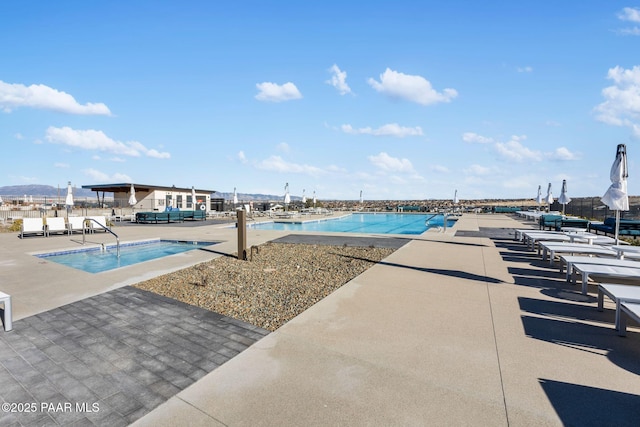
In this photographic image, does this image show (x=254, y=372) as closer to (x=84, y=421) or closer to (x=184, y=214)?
(x=84, y=421)

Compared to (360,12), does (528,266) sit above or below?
below

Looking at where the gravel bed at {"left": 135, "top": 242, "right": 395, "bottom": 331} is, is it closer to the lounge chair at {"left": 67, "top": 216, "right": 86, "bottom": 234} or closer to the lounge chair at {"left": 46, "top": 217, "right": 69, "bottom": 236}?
the lounge chair at {"left": 67, "top": 216, "right": 86, "bottom": 234}

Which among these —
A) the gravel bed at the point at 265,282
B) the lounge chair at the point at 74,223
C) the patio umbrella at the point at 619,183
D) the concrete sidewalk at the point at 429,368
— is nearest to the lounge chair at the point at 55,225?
the lounge chair at the point at 74,223

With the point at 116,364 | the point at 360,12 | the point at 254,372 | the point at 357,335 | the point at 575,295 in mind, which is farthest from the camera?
the point at 360,12

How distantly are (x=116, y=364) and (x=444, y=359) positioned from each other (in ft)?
9.95

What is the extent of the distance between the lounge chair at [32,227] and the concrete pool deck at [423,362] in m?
9.14

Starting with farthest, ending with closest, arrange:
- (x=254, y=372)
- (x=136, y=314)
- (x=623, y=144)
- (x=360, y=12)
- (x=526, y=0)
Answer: (x=360, y=12)
(x=526, y=0)
(x=623, y=144)
(x=136, y=314)
(x=254, y=372)

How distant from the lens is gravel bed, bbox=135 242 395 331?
4398mm

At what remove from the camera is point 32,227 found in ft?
40.8

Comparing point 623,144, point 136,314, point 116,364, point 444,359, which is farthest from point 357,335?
point 623,144

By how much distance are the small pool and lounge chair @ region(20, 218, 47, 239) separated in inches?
181

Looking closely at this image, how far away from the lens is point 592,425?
2.04m

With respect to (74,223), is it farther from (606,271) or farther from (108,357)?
(606,271)

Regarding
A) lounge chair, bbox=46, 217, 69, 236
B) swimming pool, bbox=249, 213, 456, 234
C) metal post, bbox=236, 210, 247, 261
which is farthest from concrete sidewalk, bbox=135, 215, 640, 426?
lounge chair, bbox=46, 217, 69, 236
